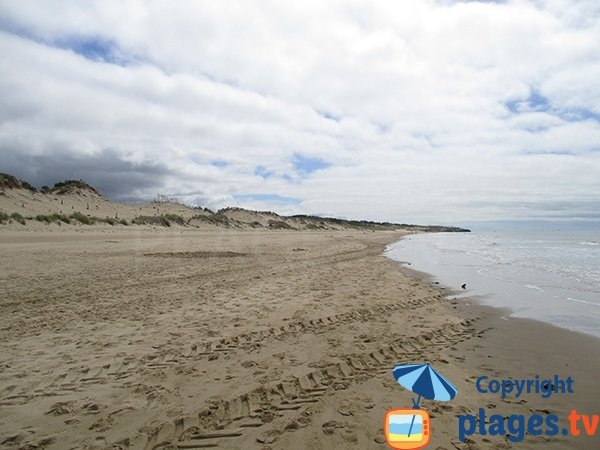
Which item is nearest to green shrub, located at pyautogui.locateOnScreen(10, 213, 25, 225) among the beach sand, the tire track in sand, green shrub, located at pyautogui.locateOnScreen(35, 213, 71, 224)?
green shrub, located at pyautogui.locateOnScreen(35, 213, 71, 224)

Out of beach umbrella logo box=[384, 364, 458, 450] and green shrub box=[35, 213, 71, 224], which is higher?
green shrub box=[35, 213, 71, 224]

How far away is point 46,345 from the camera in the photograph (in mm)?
5973

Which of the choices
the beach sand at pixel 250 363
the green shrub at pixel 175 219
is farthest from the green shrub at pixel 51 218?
the beach sand at pixel 250 363

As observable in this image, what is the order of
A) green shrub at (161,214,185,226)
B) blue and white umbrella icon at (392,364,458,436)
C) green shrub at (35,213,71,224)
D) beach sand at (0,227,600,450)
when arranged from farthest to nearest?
green shrub at (161,214,185,226), green shrub at (35,213,71,224), beach sand at (0,227,600,450), blue and white umbrella icon at (392,364,458,436)

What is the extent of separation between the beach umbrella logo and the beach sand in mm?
308

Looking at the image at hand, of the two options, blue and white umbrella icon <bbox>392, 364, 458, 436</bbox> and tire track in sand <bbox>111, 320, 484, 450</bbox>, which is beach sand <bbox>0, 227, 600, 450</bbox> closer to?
tire track in sand <bbox>111, 320, 484, 450</bbox>

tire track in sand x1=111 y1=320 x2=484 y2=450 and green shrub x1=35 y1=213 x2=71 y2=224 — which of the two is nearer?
tire track in sand x1=111 y1=320 x2=484 y2=450

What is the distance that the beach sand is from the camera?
3674 millimetres

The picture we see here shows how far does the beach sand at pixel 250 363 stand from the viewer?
3.67 meters

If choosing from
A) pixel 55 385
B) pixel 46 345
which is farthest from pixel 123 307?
pixel 55 385

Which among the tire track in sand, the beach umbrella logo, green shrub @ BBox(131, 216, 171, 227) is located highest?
green shrub @ BBox(131, 216, 171, 227)

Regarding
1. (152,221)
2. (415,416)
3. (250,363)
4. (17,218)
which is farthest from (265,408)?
(152,221)

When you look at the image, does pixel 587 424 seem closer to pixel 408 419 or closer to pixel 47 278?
pixel 408 419

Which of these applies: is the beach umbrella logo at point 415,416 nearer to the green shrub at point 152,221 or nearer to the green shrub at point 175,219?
the green shrub at point 152,221
